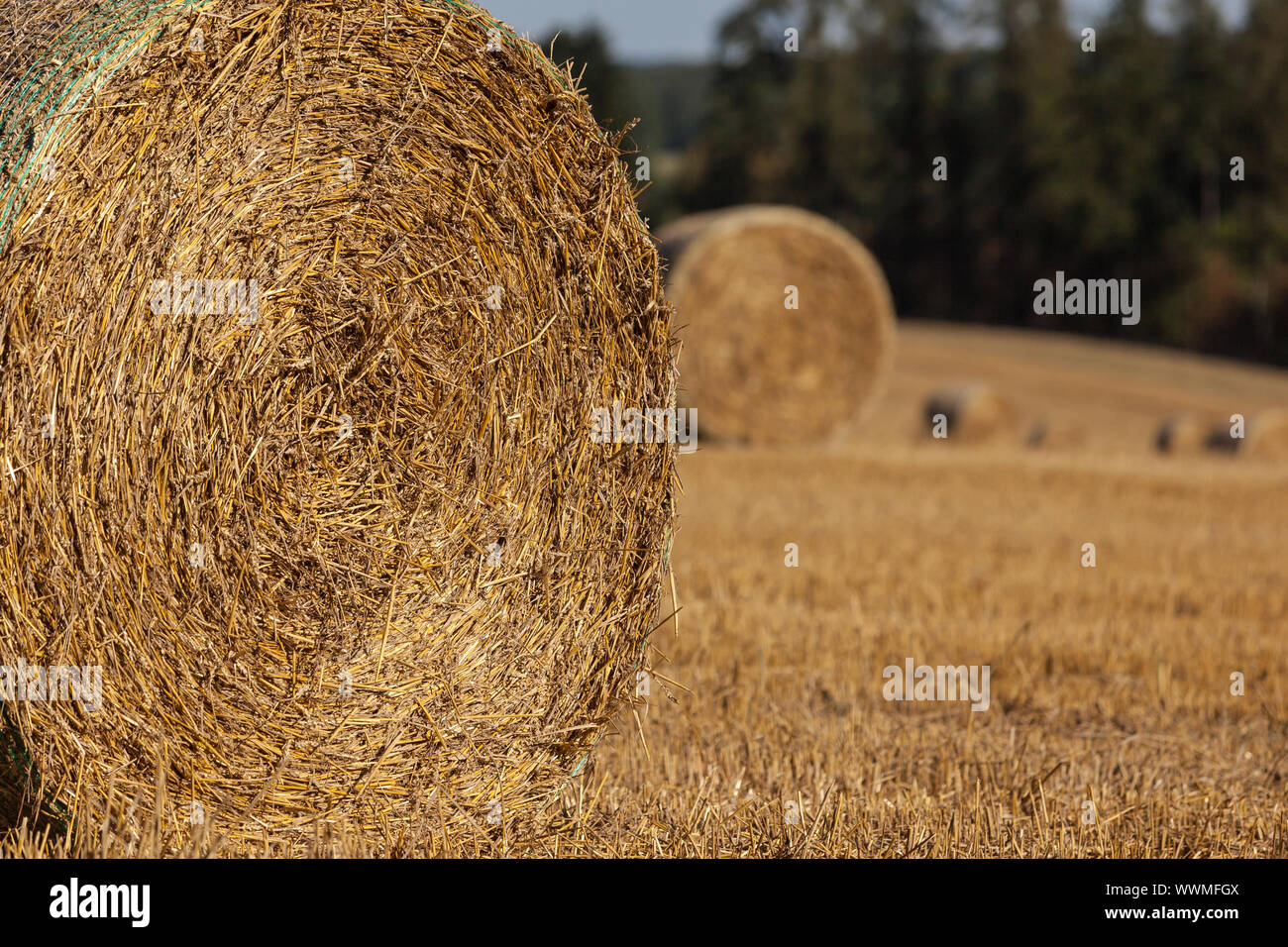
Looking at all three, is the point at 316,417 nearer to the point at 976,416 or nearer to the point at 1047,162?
the point at 976,416

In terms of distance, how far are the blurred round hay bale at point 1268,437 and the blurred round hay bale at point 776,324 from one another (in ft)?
17.7

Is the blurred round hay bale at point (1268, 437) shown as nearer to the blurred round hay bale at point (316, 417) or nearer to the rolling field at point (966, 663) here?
the rolling field at point (966, 663)

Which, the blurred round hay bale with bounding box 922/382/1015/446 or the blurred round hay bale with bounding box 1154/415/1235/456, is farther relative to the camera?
the blurred round hay bale with bounding box 922/382/1015/446

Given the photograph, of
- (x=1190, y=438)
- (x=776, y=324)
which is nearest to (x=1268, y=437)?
(x=1190, y=438)

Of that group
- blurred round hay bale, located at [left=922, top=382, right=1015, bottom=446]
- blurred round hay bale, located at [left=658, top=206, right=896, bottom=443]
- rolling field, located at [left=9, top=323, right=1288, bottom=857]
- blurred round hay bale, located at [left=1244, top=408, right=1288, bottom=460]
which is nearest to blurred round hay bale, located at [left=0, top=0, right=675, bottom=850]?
rolling field, located at [left=9, top=323, right=1288, bottom=857]

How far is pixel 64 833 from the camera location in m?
3.95

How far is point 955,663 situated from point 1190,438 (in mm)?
13234

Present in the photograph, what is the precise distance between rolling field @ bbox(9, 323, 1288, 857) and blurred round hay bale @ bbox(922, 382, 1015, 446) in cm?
526

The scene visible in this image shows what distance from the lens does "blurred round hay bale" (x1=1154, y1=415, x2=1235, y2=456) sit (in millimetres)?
18438

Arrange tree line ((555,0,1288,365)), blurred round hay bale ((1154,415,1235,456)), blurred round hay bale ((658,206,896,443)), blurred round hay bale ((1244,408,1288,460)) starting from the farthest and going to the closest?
tree line ((555,0,1288,365)) → blurred round hay bale ((1154,415,1235,456)) → blurred round hay bale ((1244,408,1288,460)) → blurred round hay bale ((658,206,896,443))

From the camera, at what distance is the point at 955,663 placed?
6617 mm

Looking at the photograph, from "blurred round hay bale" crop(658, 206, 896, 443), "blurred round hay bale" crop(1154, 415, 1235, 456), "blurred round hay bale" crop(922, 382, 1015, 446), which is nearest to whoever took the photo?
"blurred round hay bale" crop(658, 206, 896, 443)

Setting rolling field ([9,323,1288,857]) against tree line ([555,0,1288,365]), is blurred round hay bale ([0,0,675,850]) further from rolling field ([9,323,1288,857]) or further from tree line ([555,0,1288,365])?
tree line ([555,0,1288,365])
